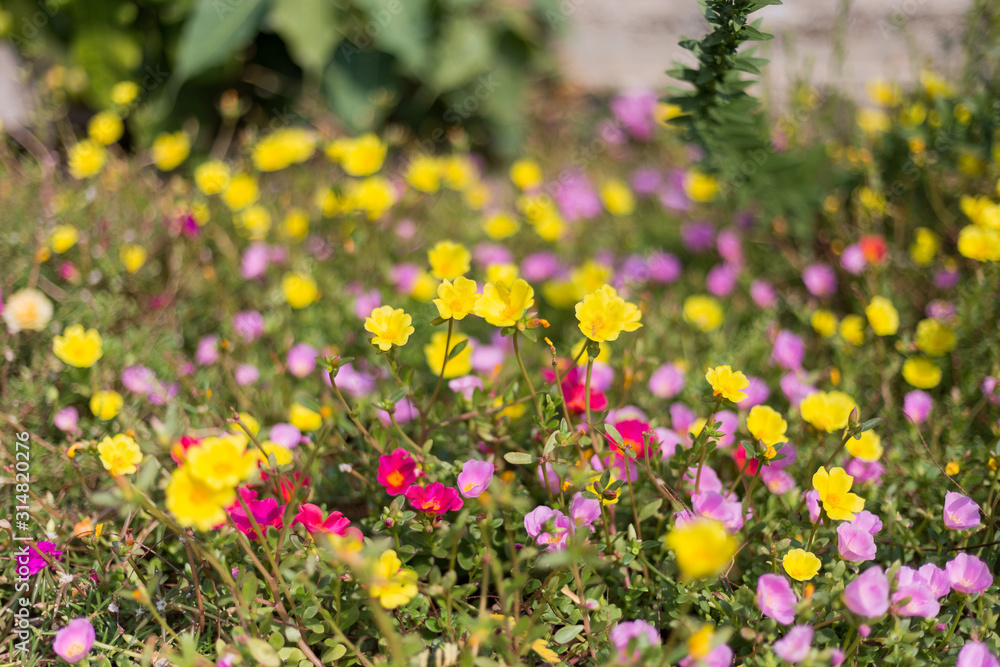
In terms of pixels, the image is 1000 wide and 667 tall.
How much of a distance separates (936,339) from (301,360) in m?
1.65

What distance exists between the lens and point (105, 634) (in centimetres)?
124

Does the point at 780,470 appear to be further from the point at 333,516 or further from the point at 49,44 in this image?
the point at 49,44

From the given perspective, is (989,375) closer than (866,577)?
No

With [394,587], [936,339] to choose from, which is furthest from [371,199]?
[936,339]

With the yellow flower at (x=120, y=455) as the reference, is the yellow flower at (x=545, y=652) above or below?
below

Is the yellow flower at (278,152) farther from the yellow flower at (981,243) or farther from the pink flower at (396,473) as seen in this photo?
the yellow flower at (981,243)

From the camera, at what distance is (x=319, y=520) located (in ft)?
4.14

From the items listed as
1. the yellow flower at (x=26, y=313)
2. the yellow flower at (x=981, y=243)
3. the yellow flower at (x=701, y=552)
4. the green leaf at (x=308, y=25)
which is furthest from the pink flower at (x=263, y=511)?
the green leaf at (x=308, y=25)

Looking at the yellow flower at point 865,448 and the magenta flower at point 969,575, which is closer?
the magenta flower at point 969,575

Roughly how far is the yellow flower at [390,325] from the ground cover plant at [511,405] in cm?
1

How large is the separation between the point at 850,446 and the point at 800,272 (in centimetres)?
105

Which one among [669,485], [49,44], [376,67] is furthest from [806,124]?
[49,44]

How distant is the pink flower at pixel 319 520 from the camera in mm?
1229

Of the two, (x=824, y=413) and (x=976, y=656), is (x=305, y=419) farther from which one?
(x=976, y=656)
